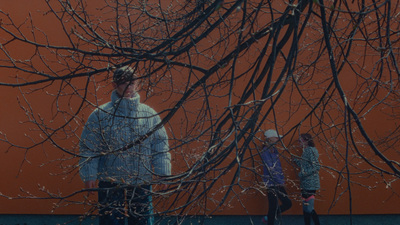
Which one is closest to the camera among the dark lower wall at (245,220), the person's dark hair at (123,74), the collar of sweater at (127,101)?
the person's dark hair at (123,74)

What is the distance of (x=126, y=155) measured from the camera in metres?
4.07

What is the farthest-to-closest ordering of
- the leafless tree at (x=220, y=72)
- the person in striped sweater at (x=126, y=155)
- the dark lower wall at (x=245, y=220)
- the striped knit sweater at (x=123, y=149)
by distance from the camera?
the dark lower wall at (x=245, y=220), the striped knit sweater at (x=123, y=149), the person in striped sweater at (x=126, y=155), the leafless tree at (x=220, y=72)

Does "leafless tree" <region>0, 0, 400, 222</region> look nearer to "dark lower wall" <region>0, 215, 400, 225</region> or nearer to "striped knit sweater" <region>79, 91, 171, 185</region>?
"striped knit sweater" <region>79, 91, 171, 185</region>

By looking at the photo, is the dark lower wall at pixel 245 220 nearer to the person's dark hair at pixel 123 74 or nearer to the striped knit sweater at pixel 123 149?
the striped knit sweater at pixel 123 149

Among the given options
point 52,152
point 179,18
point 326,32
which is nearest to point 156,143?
point 179,18

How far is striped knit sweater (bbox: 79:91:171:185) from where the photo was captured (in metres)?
3.89

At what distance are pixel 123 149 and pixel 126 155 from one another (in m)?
0.15

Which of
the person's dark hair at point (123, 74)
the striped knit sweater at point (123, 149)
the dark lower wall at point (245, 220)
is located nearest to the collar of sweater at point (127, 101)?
the striped knit sweater at point (123, 149)

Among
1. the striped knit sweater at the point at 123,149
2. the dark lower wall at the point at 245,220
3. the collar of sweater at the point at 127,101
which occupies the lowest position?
the dark lower wall at the point at 245,220

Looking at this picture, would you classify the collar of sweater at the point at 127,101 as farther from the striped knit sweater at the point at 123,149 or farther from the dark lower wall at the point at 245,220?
the dark lower wall at the point at 245,220

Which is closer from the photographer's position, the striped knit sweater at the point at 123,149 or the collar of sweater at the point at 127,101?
the striped knit sweater at the point at 123,149

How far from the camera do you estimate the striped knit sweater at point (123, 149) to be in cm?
→ 389

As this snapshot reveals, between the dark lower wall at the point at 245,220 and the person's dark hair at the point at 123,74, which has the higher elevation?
the person's dark hair at the point at 123,74

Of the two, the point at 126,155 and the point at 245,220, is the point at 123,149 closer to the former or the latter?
the point at 126,155
